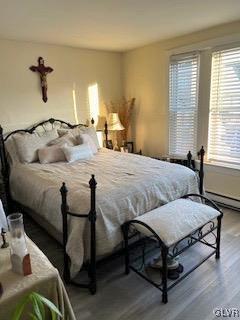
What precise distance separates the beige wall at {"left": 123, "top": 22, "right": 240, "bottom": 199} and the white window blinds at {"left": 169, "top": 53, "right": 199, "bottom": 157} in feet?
0.31

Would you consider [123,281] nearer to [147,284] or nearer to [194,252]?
[147,284]

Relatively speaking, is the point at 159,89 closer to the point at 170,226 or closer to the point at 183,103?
the point at 183,103

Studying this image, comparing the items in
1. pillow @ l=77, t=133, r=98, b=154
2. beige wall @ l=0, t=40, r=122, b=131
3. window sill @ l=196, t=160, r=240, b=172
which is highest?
beige wall @ l=0, t=40, r=122, b=131

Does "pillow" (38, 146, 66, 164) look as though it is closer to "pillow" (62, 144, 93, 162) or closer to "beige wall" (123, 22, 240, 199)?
"pillow" (62, 144, 93, 162)

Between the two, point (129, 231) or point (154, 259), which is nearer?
point (129, 231)

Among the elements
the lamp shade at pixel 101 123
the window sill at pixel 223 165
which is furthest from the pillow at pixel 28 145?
the window sill at pixel 223 165

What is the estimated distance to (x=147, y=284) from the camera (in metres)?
2.02

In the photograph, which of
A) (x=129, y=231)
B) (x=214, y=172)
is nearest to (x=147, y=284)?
(x=129, y=231)

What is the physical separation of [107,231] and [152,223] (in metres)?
0.36

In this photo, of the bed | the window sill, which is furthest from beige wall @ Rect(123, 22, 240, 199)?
the bed

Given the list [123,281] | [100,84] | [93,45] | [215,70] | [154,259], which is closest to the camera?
[123,281]

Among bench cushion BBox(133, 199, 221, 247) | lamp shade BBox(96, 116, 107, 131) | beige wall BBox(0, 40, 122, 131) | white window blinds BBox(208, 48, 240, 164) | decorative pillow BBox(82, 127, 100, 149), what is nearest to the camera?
bench cushion BBox(133, 199, 221, 247)

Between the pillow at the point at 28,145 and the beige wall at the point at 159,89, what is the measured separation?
5.82 feet

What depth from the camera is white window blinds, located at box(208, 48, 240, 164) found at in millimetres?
3089
